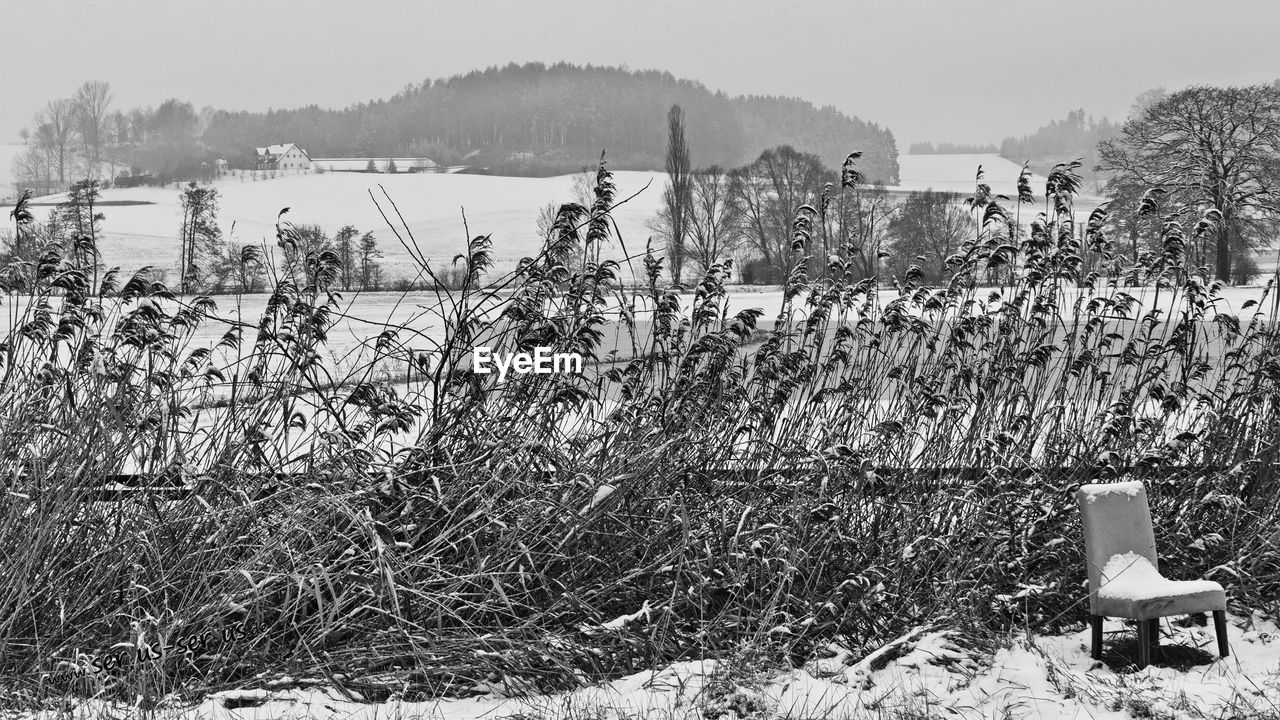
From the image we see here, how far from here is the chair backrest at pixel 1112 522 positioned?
14.6ft

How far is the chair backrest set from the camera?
14.6 ft

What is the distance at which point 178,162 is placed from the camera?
95812mm

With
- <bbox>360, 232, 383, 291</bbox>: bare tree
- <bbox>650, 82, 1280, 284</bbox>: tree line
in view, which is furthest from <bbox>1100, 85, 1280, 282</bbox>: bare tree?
<bbox>360, 232, 383, 291</bbox>: bare tree

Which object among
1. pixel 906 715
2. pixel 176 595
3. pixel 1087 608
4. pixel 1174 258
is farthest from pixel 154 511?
pixel 1174 258

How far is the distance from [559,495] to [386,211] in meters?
73.5

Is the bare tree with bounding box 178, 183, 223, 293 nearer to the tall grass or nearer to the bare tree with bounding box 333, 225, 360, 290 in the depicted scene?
the bare tree with bounding box 333, 225, 360, 290

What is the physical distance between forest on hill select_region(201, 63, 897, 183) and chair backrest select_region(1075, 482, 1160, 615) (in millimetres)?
92954

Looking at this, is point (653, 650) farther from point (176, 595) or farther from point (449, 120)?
point (449, 120)

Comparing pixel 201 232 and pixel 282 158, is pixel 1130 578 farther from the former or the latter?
pixel 282 158

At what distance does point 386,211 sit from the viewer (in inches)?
2963

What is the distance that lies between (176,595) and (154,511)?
350mm

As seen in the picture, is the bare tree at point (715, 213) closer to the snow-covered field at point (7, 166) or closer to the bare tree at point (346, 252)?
the bare tree at point (346, 252)

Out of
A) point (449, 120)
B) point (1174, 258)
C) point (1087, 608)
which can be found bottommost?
point (1087, 608)

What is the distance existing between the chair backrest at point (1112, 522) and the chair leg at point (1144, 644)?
235mm
